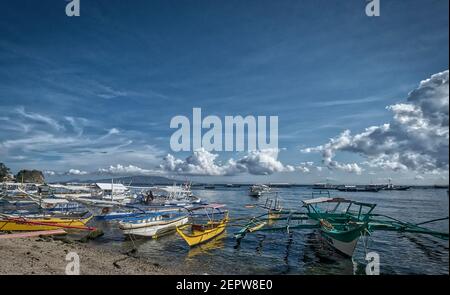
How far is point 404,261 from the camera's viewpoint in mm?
20375

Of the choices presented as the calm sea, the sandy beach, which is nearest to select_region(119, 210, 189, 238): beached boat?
the calm sea

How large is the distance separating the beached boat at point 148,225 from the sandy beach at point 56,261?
5.06 metres

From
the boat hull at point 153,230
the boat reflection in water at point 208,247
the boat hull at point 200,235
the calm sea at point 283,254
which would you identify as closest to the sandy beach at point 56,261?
the calm sea at point 283,254

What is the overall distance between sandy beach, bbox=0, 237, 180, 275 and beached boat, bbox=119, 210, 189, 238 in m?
5.06

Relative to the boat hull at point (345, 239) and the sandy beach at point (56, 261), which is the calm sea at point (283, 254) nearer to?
the boat hull at point (345, 239)

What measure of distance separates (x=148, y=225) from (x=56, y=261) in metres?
10.8

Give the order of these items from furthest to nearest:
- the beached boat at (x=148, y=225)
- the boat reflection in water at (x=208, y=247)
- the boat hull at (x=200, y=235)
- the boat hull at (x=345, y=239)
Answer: the beached boat at (x=148, y=225) < the boat hull at (x=200, y=235) < the boat reflection in water at (x=208, y=247) < the boat hull at (x=345, y=239)

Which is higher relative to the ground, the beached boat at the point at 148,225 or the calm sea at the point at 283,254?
the beached boat at the point at 148,225

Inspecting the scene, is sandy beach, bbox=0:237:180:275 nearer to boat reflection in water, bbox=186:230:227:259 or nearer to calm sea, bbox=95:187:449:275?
calm sea, bbox=95:187:449:275

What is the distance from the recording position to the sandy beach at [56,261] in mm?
13843

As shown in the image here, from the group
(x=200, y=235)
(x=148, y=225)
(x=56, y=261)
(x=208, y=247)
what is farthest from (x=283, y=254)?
(x=56, y=261)

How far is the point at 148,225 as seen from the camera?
26.1m
